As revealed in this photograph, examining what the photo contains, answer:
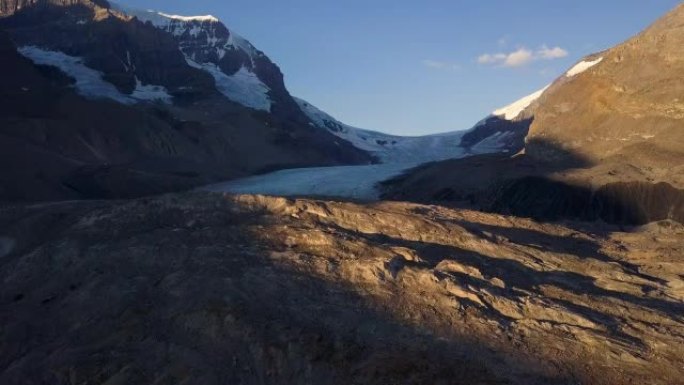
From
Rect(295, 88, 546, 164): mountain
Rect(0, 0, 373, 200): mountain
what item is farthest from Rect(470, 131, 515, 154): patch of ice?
Rect(0, 0, 373, 200): mountain

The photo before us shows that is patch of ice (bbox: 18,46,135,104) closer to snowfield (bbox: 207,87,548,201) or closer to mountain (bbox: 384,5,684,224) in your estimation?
snowfield (bbox: 207,87,548,201)

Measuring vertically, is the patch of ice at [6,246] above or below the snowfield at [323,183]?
above

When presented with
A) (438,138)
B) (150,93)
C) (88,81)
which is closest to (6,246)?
(88,81)

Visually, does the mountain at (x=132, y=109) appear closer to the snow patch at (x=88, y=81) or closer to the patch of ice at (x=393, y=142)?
the snow patch at (x=88, y=81)

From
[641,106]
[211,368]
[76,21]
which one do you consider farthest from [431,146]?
[211,368]

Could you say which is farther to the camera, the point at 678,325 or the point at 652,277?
the point at 652,277

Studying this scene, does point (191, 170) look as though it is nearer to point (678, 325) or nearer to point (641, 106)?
point (641, 106)

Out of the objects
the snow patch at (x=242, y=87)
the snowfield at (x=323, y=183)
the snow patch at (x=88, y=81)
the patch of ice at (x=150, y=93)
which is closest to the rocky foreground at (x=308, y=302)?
the snowfield at (x=323, y=183)
